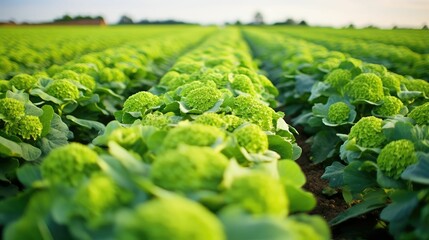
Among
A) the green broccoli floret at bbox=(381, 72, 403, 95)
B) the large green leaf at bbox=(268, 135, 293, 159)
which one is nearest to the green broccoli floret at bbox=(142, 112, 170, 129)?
the large green leaf at bbox=(268, 135, 293, 159)

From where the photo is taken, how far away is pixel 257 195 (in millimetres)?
1548

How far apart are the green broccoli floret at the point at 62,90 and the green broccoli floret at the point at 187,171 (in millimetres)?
2666

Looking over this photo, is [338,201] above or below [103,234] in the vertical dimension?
below

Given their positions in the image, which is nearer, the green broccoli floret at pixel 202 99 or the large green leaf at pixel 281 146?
the large green leaf at pixel 281 146

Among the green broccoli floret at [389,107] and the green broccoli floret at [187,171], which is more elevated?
the green broccoli floret at [187,171]

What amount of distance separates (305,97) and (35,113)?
14.0 feet

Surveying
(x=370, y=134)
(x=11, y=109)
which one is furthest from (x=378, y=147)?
(x=11, y=109)

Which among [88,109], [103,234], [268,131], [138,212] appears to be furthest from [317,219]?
[88,109]

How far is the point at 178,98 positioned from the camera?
366 centimetres

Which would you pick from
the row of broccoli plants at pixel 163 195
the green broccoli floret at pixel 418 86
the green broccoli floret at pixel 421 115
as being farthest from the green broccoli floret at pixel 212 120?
the green broccoli floret at pixel 418 86

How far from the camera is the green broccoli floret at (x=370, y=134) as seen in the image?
2895mm

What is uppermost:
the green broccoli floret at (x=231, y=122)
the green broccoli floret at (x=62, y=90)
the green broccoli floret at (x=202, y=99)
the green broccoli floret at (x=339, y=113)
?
the green broccoli floret at (x=202, y=99)

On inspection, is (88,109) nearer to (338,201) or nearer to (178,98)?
(178,98)

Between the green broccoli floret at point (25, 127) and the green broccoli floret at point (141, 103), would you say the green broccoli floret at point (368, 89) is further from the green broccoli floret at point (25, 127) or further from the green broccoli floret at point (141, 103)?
the green broccoli floret at point (25, 127)
